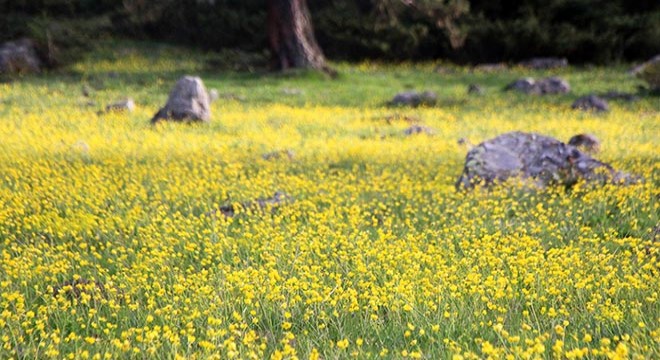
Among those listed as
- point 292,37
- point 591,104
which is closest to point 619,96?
point 591,104

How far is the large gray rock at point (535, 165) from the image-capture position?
26.6 feet

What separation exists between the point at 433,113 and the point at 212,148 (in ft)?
24.8

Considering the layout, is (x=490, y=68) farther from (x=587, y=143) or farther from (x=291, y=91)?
(x=587, y=143)

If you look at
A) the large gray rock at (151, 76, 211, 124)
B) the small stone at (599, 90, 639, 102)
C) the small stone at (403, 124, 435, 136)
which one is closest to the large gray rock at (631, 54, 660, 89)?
the small stone at (599, 90, 639, 102)

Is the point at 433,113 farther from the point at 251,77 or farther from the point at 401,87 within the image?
the point at 251,77

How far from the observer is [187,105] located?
14.8 meters

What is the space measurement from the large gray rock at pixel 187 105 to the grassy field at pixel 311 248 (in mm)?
829

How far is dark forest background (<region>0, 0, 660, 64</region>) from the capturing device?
2803cm

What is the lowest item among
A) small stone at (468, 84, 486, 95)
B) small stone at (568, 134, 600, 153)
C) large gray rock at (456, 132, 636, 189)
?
small stone at (468, 84, 486, 95)

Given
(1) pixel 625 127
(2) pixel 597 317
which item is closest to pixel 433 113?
(1) pixel 625 127

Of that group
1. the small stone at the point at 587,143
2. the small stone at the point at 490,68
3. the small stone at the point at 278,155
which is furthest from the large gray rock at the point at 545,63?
the small stone at the point at 278,155

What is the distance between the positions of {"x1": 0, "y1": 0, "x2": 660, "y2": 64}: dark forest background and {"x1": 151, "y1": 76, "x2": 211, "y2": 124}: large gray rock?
10.2 m

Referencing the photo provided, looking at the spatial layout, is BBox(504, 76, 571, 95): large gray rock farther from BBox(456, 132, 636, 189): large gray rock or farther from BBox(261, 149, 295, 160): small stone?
BBox(456, 132, 636, 189): large gray rock

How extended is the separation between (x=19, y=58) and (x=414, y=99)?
52.3 ft
